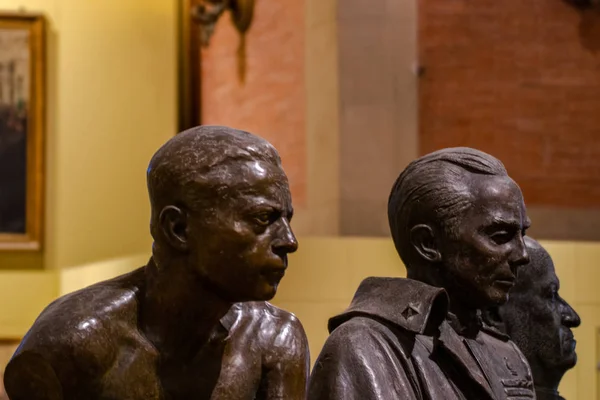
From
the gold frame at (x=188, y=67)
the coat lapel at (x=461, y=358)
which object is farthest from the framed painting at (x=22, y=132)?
the coat lapel at (x=461, y=358)

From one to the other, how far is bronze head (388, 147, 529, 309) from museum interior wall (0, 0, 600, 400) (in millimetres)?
2501

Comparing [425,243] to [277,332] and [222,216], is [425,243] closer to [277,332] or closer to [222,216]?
[277,332]

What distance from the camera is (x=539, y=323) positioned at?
4340mm

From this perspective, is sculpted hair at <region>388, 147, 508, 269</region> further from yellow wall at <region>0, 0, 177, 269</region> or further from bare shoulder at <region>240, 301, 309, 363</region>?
yellow wall at <region>0, 0, 177, 269</region>

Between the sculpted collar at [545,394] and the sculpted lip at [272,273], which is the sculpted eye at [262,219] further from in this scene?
the sculpted collar at [545,394]

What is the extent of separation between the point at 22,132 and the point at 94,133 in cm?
49

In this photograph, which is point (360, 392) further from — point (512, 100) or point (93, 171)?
point (93, 171)

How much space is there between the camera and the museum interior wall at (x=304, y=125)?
6.71 meters

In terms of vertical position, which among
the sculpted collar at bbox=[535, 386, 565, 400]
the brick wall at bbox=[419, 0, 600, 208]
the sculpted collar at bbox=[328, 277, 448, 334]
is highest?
the brick wall at bbox=[419, 0, 600, 208]

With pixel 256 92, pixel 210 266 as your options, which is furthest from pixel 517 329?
pixel 256 92

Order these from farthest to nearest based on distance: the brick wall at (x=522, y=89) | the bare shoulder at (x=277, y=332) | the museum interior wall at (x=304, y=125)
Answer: the brick wall at (x=522, y=89) < the museum interior wall at (x=304, y=125) < the bare shoulder at (x=277, y=332)

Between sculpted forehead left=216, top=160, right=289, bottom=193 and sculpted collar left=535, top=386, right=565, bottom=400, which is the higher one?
sculpted forehead left=216, top=160, right=289, bottom=193

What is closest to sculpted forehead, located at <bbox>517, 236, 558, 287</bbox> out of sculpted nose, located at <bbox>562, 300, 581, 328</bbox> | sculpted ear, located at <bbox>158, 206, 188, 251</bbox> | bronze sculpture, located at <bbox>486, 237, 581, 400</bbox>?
bronze sculpture, located at <bbox>486, 237, 581, 400</bbox>

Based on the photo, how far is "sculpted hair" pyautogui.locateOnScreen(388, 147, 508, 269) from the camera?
3.85 metres
